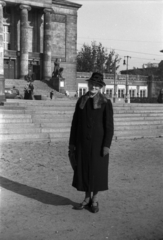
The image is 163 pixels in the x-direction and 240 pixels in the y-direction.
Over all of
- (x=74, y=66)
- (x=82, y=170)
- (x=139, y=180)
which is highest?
(x=74, y=66)

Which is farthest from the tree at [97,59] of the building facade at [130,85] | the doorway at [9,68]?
the doorway at [9,68]

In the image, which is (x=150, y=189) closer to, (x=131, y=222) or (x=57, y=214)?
Result: (x=131, y=222)

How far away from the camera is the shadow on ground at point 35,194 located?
5027 millimetres

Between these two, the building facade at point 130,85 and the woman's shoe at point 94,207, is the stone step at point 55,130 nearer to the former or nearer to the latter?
the woman's shoe at point 94,207

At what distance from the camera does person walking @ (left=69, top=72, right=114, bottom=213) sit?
14.9 ft

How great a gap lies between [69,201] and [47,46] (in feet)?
123

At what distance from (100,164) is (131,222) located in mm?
883

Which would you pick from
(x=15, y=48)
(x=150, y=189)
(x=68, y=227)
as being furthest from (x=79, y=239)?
(x=15, y=48)

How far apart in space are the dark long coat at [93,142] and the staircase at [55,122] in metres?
6.95

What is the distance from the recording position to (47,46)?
4094cm

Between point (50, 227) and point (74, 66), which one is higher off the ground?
point (74, 66)

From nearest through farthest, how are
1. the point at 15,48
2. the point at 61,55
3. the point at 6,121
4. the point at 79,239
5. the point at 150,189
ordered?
the point at 79,239
the point at 150,189
the point at 6,121
the point at 15,48
the point at 61,55

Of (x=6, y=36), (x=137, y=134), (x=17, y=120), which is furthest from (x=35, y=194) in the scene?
(x=6, y=36)

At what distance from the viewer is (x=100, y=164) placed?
458 centimetres
